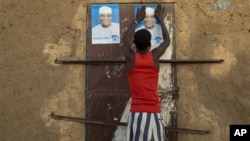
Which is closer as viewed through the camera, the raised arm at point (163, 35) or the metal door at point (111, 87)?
the raised arm at point (163, 35)

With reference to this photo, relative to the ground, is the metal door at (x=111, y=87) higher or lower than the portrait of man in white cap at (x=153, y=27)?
lower

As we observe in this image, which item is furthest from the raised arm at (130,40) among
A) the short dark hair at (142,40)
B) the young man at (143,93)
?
the short dark hair at (142,40)

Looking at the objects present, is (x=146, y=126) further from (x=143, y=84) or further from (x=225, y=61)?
(x=225, y=61)

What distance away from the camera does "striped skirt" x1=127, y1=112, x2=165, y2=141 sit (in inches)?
143

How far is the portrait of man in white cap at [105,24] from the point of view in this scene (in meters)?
4.33

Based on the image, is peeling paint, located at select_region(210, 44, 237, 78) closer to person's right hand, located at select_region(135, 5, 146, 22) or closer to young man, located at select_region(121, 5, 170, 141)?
person's right hand, located at select_region(135, 5, 146, 22)

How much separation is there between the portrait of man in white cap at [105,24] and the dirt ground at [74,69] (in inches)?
3.4


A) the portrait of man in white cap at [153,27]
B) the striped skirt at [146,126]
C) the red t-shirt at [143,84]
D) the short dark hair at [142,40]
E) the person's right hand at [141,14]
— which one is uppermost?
the person's right hand at [141,14]

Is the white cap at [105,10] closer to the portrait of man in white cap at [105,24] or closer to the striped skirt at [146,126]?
the portrait of man in white cap at [105,24]

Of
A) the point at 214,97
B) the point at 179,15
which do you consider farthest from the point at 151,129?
the point at 179,15

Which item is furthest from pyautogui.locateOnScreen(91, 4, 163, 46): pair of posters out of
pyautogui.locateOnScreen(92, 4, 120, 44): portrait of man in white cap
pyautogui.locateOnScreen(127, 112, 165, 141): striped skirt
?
pyautogui.locateOnScreen(127, 112, 165, 141): striped skirt

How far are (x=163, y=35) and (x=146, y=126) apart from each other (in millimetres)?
876

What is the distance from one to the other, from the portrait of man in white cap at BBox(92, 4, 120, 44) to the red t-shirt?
2.30 feet

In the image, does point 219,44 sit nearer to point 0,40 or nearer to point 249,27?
point 249,27
